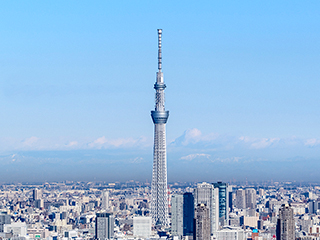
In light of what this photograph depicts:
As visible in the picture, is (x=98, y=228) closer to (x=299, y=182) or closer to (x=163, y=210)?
(x=163, y=210)

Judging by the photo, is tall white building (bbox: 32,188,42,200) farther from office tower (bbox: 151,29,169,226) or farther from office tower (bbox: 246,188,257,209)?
office tower (bbox: 151,29,169,226)

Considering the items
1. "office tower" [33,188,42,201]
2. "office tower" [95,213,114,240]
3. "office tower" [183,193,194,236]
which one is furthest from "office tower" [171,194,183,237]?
"office tower" [33,188,42,201]

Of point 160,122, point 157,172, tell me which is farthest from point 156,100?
point 157,172

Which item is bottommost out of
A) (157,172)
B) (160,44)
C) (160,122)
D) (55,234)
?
(55,234)

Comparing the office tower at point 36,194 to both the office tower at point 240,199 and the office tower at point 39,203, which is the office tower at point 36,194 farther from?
the office tower at point 240,199

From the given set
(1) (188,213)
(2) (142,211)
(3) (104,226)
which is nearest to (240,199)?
(2) (142,211)

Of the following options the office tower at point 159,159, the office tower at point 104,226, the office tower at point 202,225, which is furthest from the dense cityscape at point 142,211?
the office tower at point 159,159

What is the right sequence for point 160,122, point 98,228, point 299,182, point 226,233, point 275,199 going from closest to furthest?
point 226,233 → point 98,228 → point 160,122 → point 275,199 → point 299,182
